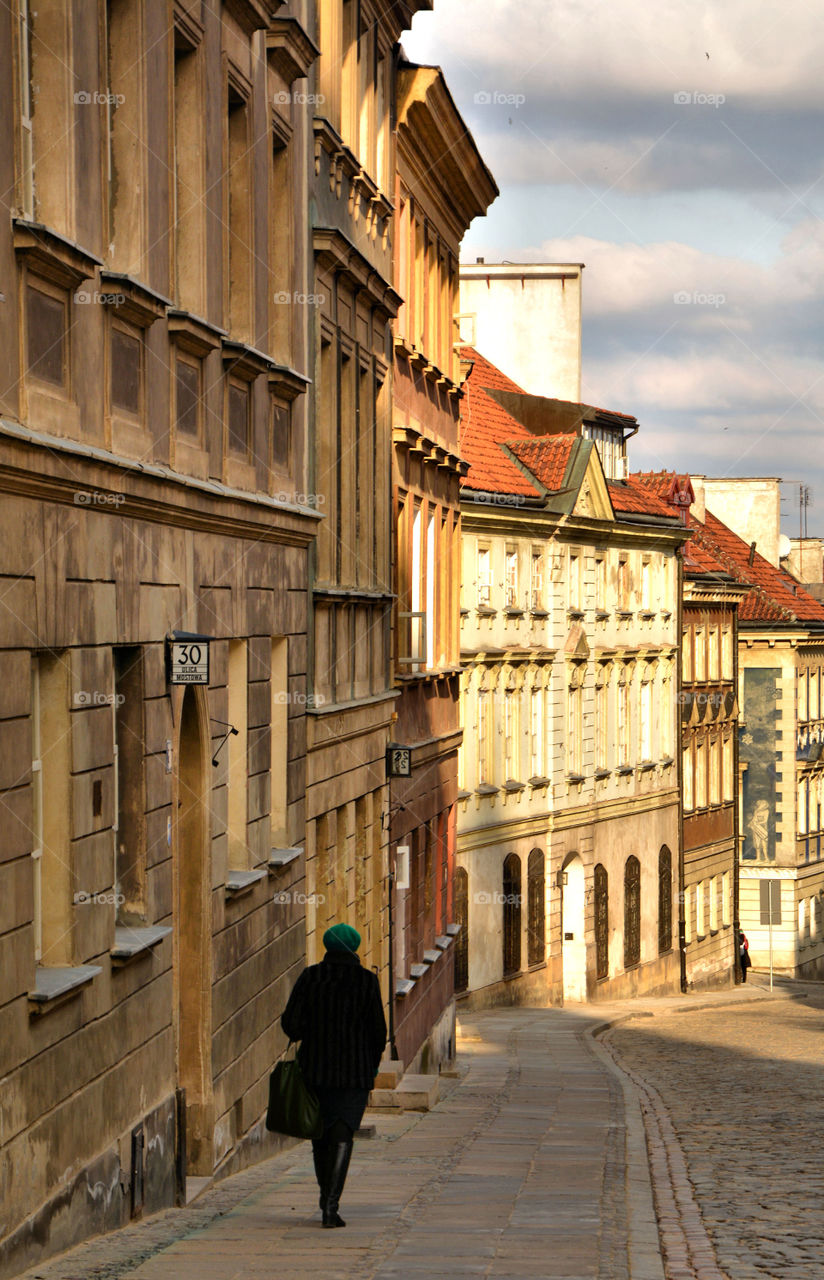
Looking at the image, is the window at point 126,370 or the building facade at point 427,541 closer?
the window at point 126,370

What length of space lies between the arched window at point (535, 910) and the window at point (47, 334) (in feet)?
120

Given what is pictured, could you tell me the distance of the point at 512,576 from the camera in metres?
44.6

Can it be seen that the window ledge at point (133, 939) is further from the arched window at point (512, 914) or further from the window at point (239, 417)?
the arched window at point (512, 914)

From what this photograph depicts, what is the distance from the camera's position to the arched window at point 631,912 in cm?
5194

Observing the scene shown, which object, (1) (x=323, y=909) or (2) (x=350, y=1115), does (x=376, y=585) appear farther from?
(2) (x=350, y=1115)

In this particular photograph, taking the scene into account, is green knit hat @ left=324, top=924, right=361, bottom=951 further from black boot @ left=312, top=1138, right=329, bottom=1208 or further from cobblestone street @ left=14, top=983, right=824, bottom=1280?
cobblestone street @ left=14, top=983, right=824, bottom=1280

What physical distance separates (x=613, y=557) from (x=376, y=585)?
28937mm

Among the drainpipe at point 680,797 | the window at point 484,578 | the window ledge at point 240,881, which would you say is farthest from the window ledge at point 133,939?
the drainpipe at point 680,797

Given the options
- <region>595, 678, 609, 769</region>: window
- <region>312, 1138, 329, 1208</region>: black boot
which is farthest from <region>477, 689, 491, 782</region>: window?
<region>312, 1138, 329, 1208</region>: black boot

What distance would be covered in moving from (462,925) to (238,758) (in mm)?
26507

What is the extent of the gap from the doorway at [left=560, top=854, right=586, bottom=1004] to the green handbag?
37.1 metres

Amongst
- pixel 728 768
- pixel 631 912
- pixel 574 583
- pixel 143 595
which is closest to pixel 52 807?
pixel 143 595

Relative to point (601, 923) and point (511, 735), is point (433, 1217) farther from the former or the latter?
point (601, 923)

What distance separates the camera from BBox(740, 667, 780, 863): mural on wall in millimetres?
65938
